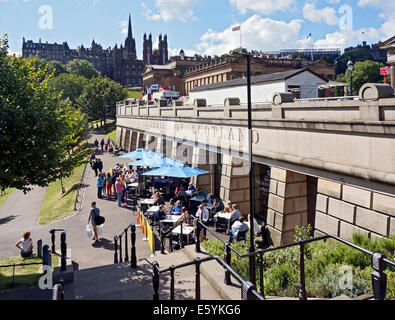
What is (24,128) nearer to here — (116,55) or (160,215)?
(160,215)

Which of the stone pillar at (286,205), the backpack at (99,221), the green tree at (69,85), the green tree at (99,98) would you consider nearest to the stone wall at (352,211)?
the stone pillar at (286,205)

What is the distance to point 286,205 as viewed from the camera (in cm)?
1252

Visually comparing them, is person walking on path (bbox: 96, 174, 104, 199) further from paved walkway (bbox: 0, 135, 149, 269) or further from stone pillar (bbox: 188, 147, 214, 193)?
stone pillar (bbox: 188, 147, 214, 193)

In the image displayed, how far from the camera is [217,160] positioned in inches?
774

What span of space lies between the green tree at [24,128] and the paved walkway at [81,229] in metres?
3.27

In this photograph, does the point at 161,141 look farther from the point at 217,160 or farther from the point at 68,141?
the point at 68,141

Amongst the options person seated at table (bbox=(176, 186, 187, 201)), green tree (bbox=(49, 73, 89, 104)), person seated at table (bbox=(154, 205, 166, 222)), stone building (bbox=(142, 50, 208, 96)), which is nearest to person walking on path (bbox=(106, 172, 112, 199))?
person seated at table (bbox=(176, 186, 187, 201))

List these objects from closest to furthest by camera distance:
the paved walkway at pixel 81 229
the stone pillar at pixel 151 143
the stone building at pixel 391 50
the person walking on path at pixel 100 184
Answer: the paved walkway at pixel 81 229
the person walking on path at pixel 100 184
the stone building at pixel 391 50
the stone pillar at pixel 151 143

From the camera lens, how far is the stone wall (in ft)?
28.5

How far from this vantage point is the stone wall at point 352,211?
870 centimetres

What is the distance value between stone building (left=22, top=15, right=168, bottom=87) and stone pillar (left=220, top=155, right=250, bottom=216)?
15035cm

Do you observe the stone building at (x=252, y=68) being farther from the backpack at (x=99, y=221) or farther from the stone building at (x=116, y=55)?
the stone building at (x=116, y=55)

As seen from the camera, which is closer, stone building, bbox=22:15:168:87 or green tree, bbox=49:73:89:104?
green tree, bbox=49:73:89:104

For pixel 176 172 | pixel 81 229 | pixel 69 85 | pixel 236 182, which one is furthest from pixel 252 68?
pixel 69 85
